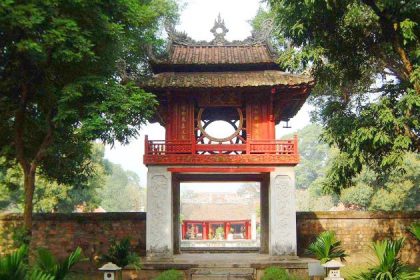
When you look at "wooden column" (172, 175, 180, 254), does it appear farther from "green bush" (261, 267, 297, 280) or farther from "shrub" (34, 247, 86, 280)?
"shrub" (34, 247, 86, 280)

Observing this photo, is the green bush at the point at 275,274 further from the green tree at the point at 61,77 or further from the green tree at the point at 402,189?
the green tree at the point at 402,189

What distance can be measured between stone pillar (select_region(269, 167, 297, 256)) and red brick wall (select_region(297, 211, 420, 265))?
371cm

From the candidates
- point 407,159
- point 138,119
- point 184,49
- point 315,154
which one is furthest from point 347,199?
point 315,154

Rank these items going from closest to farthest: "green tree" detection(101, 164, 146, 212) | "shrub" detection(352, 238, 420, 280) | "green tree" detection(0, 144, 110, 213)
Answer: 1. "shrub" detection(352, 238, 420, 280)
2. "green tree" detection(0, 144, 110, 213)
3. "green tree" detection(101, 164, 146, 212)

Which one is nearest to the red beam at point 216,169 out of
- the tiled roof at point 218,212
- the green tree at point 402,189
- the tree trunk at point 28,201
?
the tree trunk at point 28,201

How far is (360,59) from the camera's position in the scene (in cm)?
1556

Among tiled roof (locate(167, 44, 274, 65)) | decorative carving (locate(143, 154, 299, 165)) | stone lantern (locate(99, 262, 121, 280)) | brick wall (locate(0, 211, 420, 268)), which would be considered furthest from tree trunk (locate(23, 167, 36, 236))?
tiled roof (locate(167, 44, 274, 65))

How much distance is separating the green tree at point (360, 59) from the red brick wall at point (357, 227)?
3.67 metres

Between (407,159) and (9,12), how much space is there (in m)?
29.6

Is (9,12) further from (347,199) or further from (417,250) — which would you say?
(347,199)

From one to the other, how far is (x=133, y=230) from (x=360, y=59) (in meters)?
10.7

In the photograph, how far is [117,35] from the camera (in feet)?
42.9

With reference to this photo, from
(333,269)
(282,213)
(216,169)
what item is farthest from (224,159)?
(333,269)

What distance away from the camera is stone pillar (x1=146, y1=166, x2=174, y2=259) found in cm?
1606
